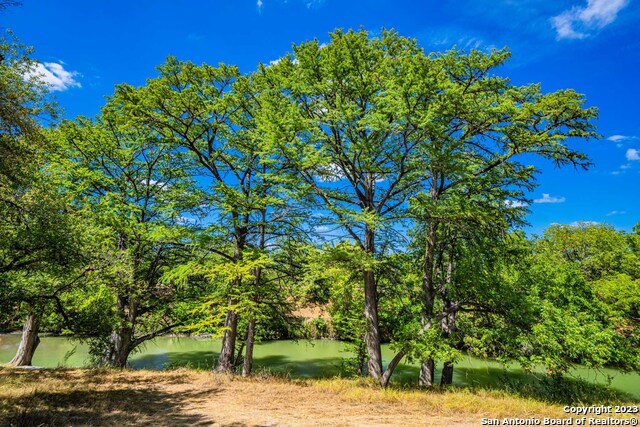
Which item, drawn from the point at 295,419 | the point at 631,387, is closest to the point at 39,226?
the point at 295,419

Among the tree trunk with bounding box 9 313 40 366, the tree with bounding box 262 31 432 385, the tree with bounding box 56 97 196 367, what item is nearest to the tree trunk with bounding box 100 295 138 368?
the tree with bounding box 56 97 196 367

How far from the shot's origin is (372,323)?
12500 mm

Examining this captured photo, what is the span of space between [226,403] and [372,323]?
5645 mm

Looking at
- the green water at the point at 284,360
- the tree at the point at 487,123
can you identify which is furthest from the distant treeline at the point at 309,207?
the green water at the point at 284,360

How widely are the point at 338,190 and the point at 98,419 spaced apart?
9.70m

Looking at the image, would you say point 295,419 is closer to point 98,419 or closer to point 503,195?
point 98,419

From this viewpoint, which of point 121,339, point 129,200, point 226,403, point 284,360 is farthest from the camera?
point 284,360

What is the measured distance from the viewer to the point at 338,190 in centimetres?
1334

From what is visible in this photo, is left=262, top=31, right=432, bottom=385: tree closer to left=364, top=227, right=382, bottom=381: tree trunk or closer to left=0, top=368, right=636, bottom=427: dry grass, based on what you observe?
left=364, top=227, right=382, bottom=381: tree trunk

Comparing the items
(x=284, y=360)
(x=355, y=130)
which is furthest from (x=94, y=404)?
(x=284, y=360)

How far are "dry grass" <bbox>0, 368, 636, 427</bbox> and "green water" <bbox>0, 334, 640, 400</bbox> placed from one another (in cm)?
837

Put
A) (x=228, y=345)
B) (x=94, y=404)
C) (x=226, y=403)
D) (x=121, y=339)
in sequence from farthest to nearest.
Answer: (x=121, y=339) < (x=228, y=345) < (x=226, y=403) < (x=94, y=404)

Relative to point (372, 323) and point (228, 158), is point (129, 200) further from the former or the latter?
point (372, 323)

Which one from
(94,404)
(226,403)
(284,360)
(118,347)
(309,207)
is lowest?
(284,360)
